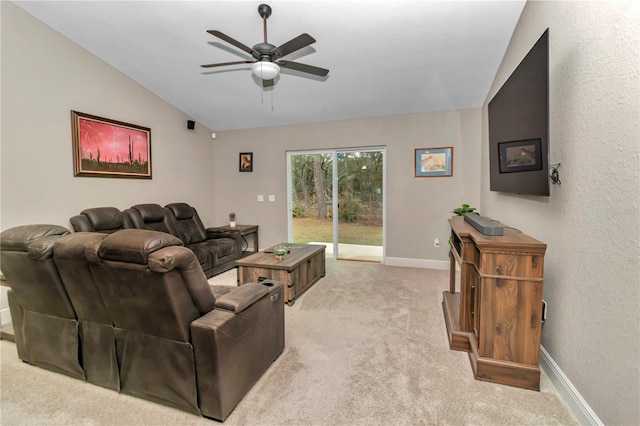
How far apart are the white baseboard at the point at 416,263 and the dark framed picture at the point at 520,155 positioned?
2204mm

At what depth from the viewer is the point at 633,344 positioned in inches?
48.1

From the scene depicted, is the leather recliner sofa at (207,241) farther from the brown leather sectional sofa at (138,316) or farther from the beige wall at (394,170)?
the brown leather sectional sofa at (138,316)

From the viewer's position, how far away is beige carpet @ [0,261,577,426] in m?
1.60

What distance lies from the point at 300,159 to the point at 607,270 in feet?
14.9

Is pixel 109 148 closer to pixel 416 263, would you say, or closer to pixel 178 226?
pixel 178 226

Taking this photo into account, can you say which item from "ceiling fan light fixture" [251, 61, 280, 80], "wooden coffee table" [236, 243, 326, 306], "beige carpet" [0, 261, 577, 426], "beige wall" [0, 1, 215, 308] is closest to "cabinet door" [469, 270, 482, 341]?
"beige carpet" [0, 261, 577, 426]

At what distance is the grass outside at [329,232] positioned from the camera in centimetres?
510

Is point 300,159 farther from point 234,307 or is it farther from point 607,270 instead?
point 607,270

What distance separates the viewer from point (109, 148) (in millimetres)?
3832

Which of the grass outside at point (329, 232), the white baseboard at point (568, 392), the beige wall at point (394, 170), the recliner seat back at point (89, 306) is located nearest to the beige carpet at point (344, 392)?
the white baseboard at point (568, 392)

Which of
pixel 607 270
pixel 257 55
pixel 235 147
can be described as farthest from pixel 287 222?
pixel 607 270

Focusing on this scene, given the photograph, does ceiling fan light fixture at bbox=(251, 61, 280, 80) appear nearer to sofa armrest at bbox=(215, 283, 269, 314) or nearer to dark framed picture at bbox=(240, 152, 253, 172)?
sofa armrest at bbox=(215, 283, 269, 314)

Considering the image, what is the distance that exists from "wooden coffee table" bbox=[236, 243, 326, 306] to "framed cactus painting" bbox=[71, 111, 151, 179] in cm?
220

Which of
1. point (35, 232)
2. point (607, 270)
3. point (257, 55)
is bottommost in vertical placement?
point (607, 270)
